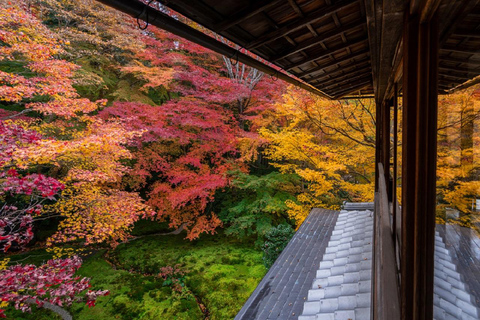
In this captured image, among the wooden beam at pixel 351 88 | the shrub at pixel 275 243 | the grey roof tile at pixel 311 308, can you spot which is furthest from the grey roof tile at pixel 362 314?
the shrub at pixel 275 243

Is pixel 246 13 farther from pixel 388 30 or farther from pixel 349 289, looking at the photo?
pixel 349 289

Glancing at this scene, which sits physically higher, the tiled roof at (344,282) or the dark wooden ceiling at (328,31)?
the dark wooden ceiling at (328,31)

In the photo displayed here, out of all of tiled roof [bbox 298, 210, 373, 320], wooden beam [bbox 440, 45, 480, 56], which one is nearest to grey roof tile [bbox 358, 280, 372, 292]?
tiled roof [bbox 298, 210, 373, 320]

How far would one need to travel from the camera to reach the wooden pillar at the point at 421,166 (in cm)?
86

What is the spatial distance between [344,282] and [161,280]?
618cm

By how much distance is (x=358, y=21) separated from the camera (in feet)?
6.43

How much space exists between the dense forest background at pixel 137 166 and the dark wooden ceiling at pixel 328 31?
3.87 metres

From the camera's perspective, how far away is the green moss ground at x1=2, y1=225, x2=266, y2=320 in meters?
6.03

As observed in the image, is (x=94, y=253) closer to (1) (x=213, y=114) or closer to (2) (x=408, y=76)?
(1) (x=213, y=114)

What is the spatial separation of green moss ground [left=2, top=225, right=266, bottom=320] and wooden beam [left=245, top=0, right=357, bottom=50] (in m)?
6.21

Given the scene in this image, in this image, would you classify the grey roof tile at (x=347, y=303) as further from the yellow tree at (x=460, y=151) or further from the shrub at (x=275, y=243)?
the shrub at (x=275, y=243)

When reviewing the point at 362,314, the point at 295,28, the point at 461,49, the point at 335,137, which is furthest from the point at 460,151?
the point at 335,137

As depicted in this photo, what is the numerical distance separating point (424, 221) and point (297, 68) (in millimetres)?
2119

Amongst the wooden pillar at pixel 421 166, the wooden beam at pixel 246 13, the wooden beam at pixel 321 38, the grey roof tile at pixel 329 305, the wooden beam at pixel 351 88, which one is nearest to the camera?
the wooden pillar at pixel 421 166
